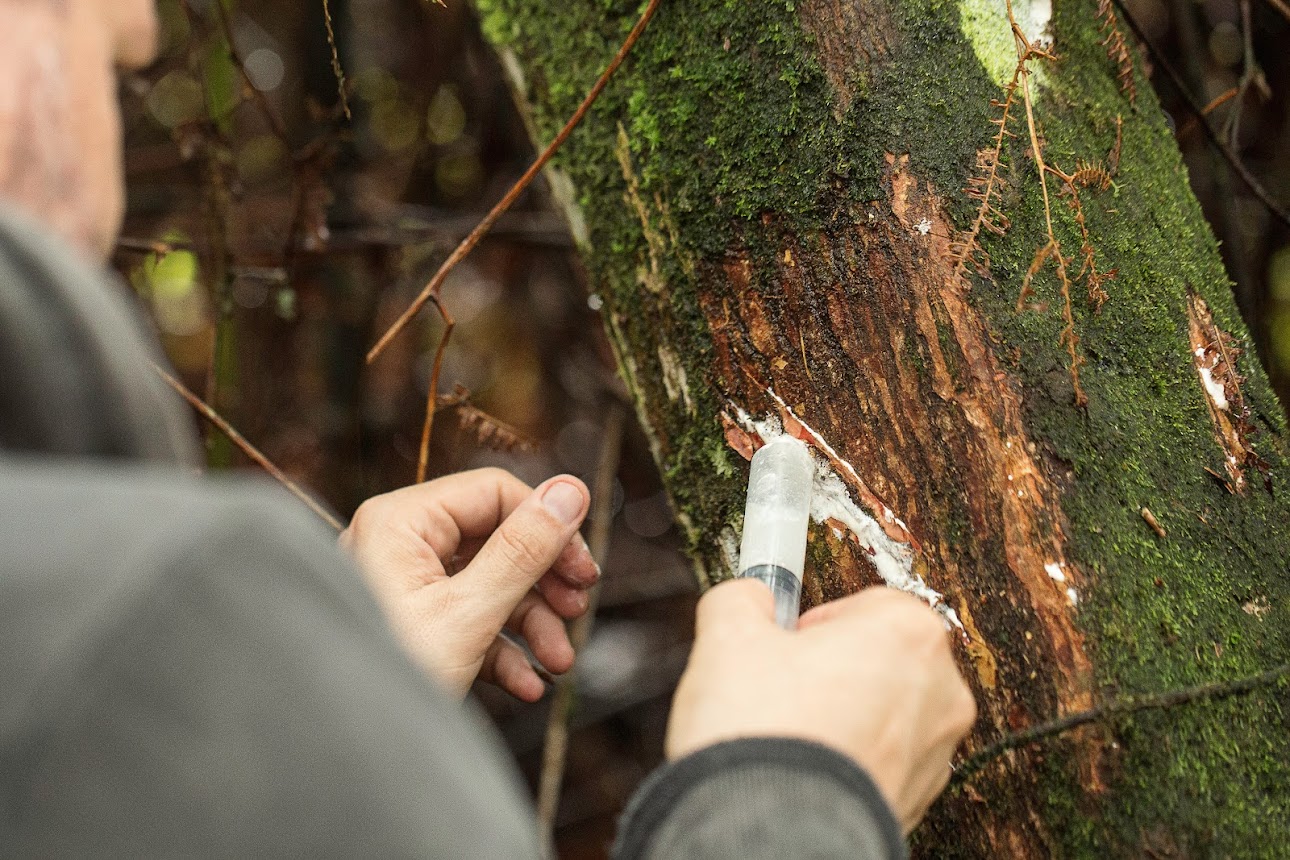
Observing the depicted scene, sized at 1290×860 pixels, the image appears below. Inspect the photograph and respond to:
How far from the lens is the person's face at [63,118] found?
84 cm

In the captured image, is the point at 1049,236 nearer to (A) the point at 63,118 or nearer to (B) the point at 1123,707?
(B) the point at 1123,707

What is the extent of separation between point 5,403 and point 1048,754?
47.2 inches

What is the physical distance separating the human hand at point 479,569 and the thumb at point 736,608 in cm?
42

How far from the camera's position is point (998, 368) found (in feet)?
4.31

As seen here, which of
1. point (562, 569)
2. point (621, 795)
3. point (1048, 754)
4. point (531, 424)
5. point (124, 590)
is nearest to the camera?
point (124, 590)

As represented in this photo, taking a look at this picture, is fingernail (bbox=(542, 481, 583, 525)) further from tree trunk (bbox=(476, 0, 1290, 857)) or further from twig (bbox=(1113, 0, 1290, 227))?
twig (bbox=(1113, 0, 1290, 227))

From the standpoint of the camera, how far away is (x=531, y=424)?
5160mm

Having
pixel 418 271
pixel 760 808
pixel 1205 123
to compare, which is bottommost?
pixel 418 271

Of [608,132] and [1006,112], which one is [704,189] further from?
[1006,112]

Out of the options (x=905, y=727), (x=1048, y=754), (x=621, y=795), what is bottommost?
(x=621, y=795)

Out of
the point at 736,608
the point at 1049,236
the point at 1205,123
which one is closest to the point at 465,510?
the point at 736,608

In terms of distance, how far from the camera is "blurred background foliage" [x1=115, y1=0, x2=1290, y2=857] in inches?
124

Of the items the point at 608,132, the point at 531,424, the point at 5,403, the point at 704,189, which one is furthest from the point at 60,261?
the point at 531,424

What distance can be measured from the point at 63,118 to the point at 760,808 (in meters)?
0.91
